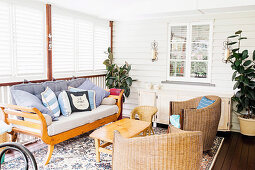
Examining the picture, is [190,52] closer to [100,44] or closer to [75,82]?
[100,44]

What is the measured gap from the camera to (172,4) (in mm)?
5023

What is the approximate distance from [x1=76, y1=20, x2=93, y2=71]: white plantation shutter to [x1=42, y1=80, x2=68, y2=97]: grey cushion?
96cm

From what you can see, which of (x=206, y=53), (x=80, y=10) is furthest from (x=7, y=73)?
(x=206, y=53)

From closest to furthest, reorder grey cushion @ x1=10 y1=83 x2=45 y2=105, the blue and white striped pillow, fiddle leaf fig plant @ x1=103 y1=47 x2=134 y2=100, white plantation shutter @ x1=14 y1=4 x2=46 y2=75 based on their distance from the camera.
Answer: grey cushion @ x1=10 y1=83 x2=45 y2=105 → the blue and white striped pillow → white plantation shutter @ x1=14 y1=4 x2=46 y2=75 → fiddle leaf fig plant @ x1=103 y1=47 x2=134 y2=100

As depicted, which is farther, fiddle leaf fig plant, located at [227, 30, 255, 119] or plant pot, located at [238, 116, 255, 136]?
plant pot, located at [238, 116, 255, 136]

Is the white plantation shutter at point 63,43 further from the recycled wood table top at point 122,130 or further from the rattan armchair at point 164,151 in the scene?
the rattan armchair at point 164,151

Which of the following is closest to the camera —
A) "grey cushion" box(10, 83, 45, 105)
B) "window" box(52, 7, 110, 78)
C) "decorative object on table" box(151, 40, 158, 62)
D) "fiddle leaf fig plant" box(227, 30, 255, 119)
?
"grey cushion" box(10, 83, 45, 105)

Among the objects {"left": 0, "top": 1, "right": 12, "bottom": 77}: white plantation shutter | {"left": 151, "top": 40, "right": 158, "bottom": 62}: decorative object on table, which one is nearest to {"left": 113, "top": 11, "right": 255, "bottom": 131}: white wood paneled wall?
{"left": 151, "top": 40, "right": 158, "bottom": 62}: decorative object on table

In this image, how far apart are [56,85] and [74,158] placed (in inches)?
57.6

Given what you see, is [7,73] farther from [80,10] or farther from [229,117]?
[229,117]

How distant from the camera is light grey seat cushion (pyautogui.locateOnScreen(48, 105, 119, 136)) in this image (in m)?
3.45

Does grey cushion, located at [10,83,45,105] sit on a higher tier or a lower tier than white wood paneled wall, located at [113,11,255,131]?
lower

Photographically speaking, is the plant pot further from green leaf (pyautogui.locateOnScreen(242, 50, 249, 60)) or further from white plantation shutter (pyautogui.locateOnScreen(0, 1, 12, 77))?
white plantation shutter (pyautogui.locateOnScreen(0, 1, 12, 77))

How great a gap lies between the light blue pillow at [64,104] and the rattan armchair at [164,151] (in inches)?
80.0
